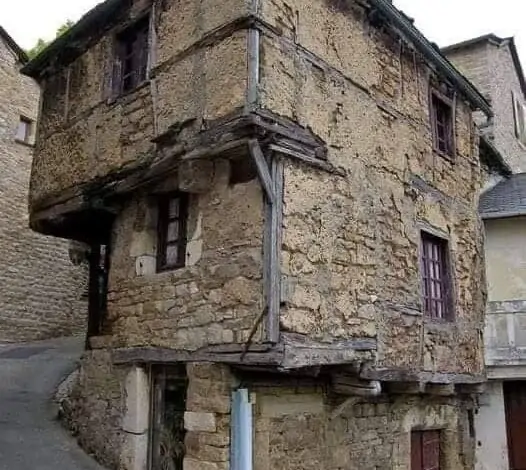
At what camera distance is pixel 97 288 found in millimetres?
7641

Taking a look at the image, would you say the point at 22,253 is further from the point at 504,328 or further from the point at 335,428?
the point at 504,328

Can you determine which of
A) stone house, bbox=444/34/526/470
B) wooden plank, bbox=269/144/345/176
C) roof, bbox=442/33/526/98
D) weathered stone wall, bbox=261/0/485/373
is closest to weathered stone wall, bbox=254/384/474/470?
weathered stone wall, bbox=261/0/485/373

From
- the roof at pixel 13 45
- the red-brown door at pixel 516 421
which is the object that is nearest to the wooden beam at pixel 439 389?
the red-brown door at pixel 516 421

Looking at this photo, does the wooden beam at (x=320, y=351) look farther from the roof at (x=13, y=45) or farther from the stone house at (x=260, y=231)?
the roof at (x=13, y=45)

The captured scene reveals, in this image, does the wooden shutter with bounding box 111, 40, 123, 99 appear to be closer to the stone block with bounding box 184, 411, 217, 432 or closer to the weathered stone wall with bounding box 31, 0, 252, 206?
the weathered stone wall with bounding box 31, 0, 252, 206

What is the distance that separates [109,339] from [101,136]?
2.26 m

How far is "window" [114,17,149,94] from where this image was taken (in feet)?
21.4

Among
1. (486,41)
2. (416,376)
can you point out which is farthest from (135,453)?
(486,41)

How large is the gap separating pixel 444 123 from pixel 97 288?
17.0 ft

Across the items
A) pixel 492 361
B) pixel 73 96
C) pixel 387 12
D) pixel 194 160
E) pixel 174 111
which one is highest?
pixel 387 12

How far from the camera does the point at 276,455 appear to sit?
521 cm

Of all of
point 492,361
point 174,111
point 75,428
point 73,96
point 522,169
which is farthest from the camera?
point 522,169

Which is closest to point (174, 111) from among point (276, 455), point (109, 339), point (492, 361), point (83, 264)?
point (109, 339)

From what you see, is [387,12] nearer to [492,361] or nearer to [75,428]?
[492,361]
